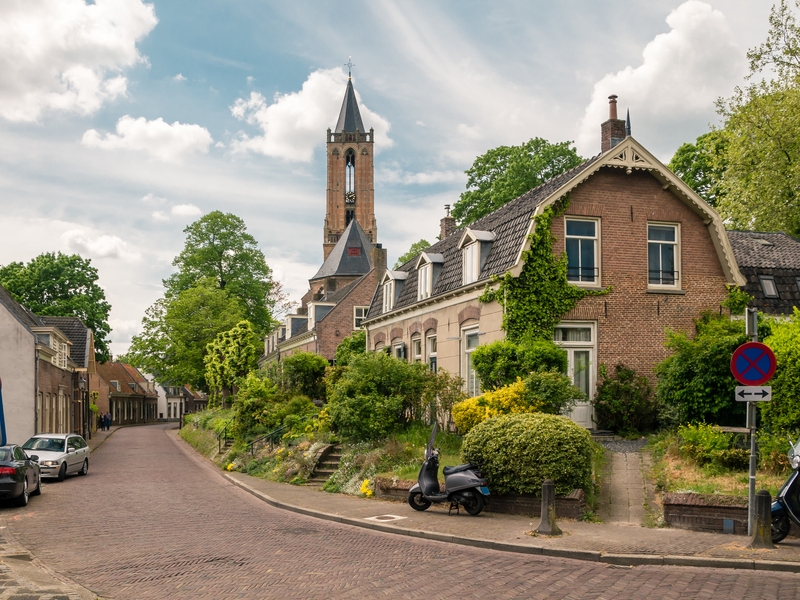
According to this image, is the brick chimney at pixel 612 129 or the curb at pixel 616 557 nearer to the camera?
the curb at pixel 616 557

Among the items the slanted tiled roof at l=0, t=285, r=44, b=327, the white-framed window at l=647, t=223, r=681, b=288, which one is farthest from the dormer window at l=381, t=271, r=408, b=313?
the slanted tiled roof at l=0, t=285, r=44, b=327

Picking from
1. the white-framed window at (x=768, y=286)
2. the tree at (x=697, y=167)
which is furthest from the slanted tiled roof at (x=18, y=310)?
the tree at (x=697, y=167)

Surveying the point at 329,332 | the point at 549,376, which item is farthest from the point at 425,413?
the point at 329,332

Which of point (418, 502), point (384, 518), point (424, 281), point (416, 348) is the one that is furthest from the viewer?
point (416, 348)

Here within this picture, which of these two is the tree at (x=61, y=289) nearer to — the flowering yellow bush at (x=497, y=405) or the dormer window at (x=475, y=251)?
the dormer window at (x=475, y=251)

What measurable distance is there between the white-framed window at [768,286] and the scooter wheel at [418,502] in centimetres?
1586

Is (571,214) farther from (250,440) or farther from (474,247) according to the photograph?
(250,440)

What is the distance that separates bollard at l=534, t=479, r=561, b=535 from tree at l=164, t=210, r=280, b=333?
4477 centimetres

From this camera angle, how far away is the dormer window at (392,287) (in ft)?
91.5

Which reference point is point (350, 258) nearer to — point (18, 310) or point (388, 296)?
point (18, 310)

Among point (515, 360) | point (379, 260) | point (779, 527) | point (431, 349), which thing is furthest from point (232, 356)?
point (779, 527)

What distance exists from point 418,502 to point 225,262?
44.2 m

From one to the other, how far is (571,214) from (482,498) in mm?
9673

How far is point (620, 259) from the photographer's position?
19.6 meters
